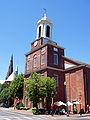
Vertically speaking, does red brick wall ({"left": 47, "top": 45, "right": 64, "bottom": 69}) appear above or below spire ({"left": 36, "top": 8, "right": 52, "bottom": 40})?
below

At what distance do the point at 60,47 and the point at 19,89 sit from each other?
14328 mm

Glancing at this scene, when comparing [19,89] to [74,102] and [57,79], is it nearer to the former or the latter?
[57,79]

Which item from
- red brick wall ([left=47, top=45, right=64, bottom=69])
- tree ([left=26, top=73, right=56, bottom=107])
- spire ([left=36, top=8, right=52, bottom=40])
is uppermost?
spire ([left=36, top=8, right=52, bottom=40])

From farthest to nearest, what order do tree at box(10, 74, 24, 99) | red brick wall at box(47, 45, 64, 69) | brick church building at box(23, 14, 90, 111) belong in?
tree at box(10, 74, 24, 99) < red brick wall at box(47, 45, 64, 69) < brick church building at box(23, 14, 90, 111)

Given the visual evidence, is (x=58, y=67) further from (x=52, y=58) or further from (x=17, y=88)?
(x=17, y=88)

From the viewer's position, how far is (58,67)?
160 feet

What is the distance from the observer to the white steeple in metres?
52.2

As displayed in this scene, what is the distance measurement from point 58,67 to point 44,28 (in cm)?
983

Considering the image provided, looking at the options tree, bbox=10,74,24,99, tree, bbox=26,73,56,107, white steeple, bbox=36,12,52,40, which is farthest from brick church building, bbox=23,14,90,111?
tree, bbox=10,74,24,99

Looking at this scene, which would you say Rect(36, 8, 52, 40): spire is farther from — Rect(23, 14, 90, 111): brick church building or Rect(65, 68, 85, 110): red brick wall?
Rect(65, 68, 85, 110): red brick wall

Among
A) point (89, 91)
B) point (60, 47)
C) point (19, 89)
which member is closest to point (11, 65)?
point (19, 89)

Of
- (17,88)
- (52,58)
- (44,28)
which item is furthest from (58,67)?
(17,88)

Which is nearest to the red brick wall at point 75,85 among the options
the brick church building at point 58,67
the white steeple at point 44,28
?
the brick church building at point 58,67

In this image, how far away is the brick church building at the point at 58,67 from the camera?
43.7 m
